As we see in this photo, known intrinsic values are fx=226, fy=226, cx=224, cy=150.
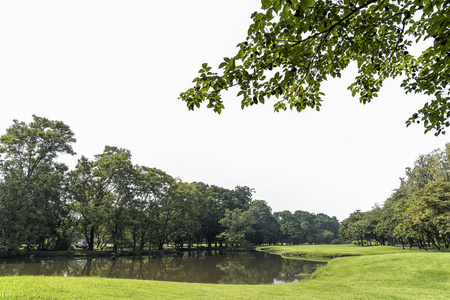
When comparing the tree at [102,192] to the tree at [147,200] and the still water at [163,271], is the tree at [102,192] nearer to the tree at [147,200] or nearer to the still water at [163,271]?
the tree at [147,200]

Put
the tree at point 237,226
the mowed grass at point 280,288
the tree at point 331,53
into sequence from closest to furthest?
1. the tree at point 331,53
2. the mowed grass at point 280,288
3. the tree at point 237,226

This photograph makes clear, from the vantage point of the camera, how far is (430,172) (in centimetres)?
4406

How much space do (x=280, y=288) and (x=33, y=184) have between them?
32.9 metres

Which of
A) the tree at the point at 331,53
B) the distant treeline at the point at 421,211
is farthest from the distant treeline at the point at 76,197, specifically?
the distant treeline at the point at 421,211

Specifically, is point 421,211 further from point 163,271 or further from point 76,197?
point 76,197

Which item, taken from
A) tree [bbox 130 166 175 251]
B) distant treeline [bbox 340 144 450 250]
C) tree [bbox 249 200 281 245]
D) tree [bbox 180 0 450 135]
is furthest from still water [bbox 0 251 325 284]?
tree [bbox 249 200 281 245]

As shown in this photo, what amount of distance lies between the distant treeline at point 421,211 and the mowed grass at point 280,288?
11978 millimetres

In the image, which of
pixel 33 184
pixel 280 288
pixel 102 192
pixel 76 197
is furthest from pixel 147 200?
pixel 280 288

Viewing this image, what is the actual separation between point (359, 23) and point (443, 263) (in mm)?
21146

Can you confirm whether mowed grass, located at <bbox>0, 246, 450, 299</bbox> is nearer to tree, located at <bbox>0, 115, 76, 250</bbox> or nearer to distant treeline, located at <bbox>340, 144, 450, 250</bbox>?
distant treeline, located at <bbox>340, 144, 450, 250</bbox>

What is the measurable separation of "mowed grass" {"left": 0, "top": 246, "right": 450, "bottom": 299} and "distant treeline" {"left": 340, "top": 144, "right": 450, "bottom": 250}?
12.0 meters

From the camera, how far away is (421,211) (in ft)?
92.0

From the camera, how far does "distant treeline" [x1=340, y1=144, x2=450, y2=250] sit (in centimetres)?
2675

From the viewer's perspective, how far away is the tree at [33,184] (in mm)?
25844
